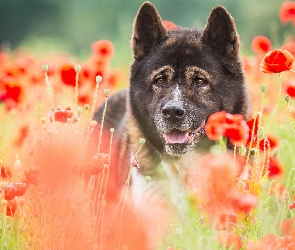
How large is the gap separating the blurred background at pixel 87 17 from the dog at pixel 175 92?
1121 centimetres

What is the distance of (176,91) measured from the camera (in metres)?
3.96

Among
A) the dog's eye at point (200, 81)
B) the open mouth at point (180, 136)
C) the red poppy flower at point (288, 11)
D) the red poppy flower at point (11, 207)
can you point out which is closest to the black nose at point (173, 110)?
the open mouth at point (180, 136)

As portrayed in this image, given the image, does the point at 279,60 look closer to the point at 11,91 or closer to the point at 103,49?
the point at 11,91

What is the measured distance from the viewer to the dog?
3.98m

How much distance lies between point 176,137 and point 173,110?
1.01ft

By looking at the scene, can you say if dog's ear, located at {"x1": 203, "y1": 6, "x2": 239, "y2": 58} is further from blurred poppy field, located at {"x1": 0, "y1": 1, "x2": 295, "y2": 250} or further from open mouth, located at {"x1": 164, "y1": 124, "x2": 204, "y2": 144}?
blurred poppy field, located at {"x1": 0, "y1": 1, "x2": 295, "y2": 250}

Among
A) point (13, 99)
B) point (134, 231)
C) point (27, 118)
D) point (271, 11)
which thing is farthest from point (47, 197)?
point (271, 11)

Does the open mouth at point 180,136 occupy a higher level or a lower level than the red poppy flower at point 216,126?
lower

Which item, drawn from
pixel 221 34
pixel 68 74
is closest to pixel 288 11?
pixel 221 34

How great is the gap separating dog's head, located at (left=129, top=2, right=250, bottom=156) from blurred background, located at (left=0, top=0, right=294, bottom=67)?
11218 mm

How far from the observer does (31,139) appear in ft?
13.4

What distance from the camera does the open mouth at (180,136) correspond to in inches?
157

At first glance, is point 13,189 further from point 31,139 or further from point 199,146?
point 199,146

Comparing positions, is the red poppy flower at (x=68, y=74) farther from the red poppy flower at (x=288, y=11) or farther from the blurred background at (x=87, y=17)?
the blurred background at (x=87, y=17)
